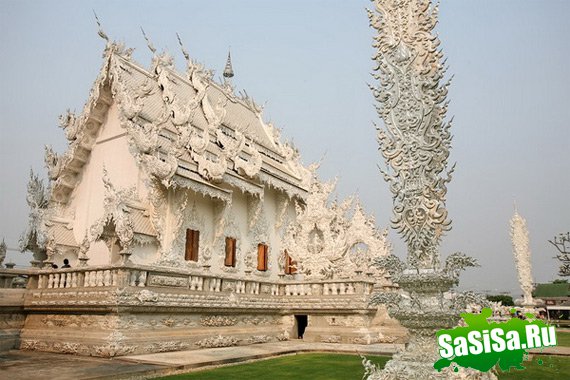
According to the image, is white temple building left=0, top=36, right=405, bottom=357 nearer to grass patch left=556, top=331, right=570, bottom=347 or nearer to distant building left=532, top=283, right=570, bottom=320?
grass patch left=556, top=331, right=570, bottom=347

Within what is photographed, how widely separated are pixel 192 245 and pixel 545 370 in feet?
29.1

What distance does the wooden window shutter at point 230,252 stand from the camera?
14164 millimetres

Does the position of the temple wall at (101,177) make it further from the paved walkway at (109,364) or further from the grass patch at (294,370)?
the grass patch at (294,370)

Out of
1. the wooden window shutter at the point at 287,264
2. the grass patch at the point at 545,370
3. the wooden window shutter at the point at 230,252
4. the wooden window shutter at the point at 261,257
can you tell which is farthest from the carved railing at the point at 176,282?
the grass patch at the point at 545,370

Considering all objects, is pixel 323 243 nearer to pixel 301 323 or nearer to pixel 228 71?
A: pixel 301 323

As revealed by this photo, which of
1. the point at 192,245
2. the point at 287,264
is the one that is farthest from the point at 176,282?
the point at 287,264

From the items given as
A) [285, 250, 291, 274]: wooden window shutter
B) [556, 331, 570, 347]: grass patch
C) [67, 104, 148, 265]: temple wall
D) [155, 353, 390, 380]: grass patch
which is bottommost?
[556, 331, 570, 347]: grass patch

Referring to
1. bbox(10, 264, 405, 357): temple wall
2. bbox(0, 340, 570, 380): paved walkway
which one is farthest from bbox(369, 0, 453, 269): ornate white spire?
bbox(10, 264, 405, 357): temple wall

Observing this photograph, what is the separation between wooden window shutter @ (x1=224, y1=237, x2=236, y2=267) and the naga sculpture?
9.43 meters

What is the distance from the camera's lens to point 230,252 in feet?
47.1

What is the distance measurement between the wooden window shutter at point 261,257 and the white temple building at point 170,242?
0.11ft

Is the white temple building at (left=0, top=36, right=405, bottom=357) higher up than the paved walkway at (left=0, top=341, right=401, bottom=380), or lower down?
higher up

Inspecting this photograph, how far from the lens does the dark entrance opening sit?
43.0ft

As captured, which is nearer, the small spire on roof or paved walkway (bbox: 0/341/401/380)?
paved walkway (bbox: 0/341/401/380)
